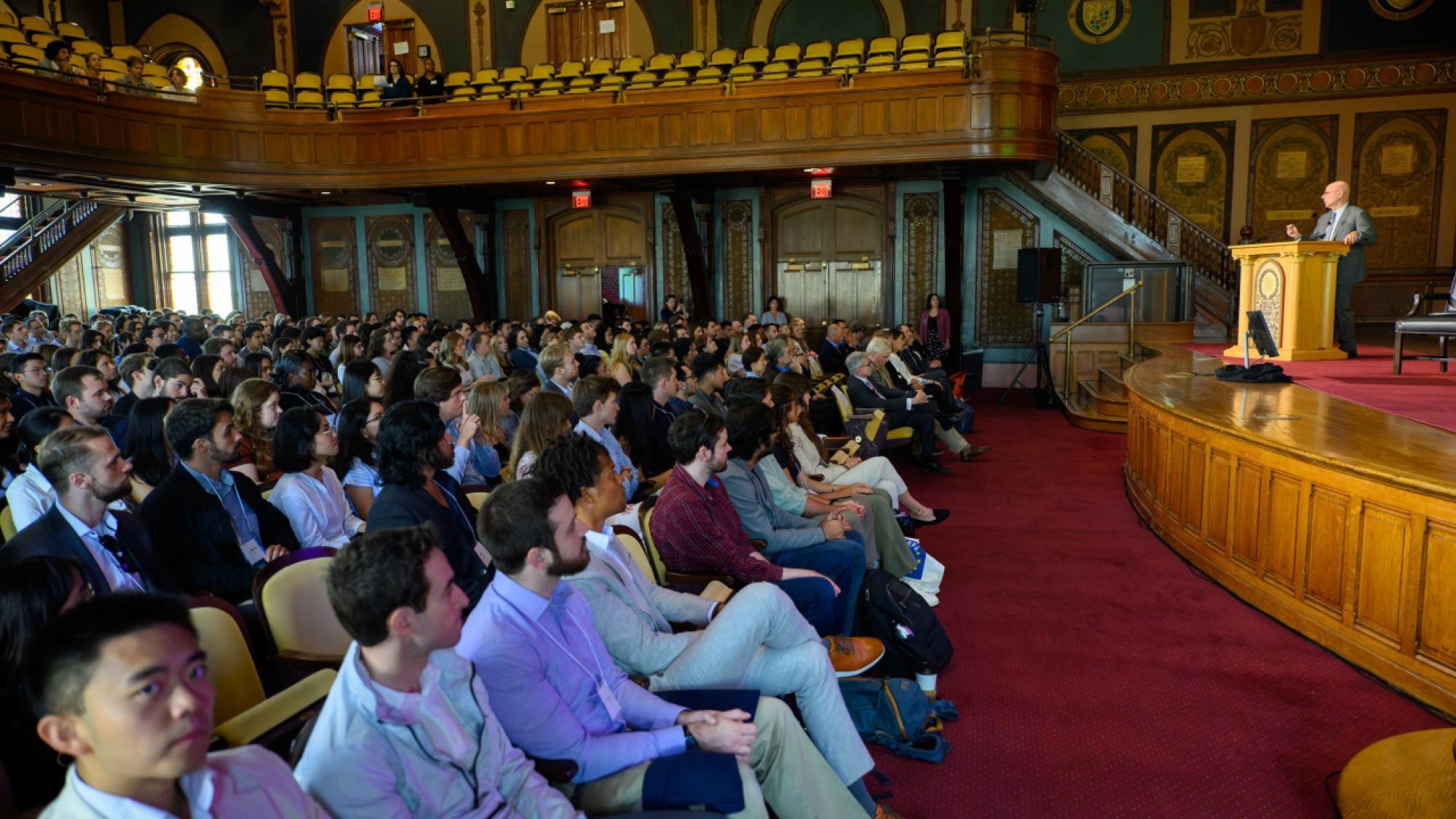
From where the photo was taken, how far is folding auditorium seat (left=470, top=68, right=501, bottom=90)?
12867 mm

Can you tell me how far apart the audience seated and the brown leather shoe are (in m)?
2.15

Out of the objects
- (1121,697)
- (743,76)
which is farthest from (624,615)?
(743,76)

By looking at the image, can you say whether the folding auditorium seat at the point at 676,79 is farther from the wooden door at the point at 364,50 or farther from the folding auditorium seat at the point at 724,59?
the wooden door at the point at 364,50

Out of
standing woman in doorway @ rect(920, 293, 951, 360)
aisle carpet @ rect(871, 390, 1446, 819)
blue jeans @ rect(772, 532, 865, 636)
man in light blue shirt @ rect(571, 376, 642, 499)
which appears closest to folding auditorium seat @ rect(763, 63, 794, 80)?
standing woman in doorway @ rect(920, 293, 951, 360)

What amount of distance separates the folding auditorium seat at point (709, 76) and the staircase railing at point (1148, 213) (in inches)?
172

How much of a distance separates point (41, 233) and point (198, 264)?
4.40 meters

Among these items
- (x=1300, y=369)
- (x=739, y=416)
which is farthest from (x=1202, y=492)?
(x=739, y=416)

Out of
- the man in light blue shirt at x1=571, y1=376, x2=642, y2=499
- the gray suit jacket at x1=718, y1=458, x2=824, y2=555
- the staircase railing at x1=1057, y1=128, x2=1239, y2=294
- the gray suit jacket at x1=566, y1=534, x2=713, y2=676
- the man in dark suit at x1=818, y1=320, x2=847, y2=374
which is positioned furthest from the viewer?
the staircase railing at x1=1057, y1=128, x2=1239, y2=294

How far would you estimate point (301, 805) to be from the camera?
143cm

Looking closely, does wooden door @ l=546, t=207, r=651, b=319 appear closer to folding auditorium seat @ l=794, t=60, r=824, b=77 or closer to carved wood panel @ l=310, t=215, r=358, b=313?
carved wood panel @ l=310, t=215, r=358, b=313

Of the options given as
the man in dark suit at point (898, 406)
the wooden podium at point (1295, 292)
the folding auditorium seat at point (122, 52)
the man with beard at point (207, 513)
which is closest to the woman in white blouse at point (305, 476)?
the man with beard at point (207, 513)

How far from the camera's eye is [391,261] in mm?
15141

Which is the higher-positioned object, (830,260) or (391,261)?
Answer: (391,261)

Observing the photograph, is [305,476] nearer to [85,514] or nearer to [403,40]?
[85,514]
